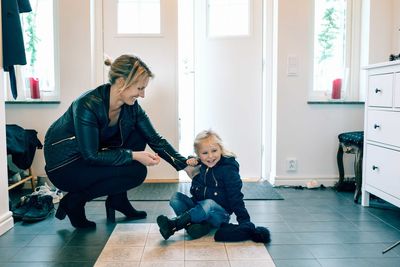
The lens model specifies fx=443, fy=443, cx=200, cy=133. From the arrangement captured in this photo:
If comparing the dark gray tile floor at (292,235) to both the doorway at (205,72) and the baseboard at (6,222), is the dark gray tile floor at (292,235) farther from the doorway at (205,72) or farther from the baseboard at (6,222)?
the doorway at (205,72)

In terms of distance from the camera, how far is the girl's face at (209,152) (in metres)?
2.26

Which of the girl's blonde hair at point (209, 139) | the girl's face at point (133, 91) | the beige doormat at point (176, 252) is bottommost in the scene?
the beige doormat at point (176, 252)

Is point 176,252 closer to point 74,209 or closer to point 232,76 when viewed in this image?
point 74,209

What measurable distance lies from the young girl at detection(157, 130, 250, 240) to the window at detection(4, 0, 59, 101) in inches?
66.1

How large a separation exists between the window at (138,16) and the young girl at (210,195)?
159 cm

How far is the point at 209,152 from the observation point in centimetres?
226

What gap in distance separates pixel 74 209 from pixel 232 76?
1873 millimetres

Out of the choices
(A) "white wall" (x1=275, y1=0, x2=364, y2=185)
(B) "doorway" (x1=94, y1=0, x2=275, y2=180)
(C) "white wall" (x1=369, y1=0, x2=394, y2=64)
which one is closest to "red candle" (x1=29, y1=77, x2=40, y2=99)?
(B) "doorway" (x1=94, y1=0, x2=275, y2=180)

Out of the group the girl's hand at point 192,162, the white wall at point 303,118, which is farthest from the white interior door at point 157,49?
the girl's hand at point 192,162

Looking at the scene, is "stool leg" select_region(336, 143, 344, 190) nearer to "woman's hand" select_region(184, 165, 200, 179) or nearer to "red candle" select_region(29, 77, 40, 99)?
"woman's hand" select_region(184, 165, 200, 179)

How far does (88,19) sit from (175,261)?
A: 2147 millimetres

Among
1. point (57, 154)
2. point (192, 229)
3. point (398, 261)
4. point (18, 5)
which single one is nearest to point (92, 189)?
point (57, 154)

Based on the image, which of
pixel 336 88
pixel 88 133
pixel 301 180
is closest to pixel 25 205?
pixel 88 133

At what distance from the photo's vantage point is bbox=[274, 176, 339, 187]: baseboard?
344 cm
